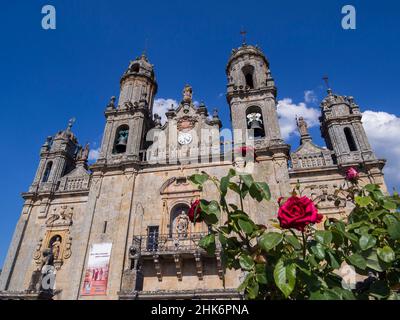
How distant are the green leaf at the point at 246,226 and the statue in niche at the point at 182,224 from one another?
15.1m

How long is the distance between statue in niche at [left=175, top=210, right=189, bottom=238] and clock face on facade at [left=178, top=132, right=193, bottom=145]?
5.55 metres

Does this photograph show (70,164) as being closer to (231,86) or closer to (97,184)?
(97,184)

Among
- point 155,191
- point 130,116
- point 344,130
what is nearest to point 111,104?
point 130,116

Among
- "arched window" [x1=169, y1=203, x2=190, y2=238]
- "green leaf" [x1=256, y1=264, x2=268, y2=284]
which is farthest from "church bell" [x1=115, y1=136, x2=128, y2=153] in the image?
"green leaf" [x1=256, y1=264, x2=268, y2=284]

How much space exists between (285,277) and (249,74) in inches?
1037

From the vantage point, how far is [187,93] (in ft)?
83.2

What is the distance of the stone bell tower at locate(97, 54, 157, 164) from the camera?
74.2 ft

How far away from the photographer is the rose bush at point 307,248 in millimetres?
2762

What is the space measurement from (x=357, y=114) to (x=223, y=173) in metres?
10.6

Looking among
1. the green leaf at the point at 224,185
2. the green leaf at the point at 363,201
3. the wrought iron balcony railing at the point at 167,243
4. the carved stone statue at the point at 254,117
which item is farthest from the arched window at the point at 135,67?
the green leaf at the point at 363,201

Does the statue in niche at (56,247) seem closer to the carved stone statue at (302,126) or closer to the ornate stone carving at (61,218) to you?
Answer: the ornate stone carving at (61,218)
